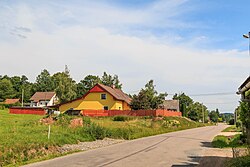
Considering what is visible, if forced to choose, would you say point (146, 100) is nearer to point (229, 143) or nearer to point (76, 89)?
point (229, 143)

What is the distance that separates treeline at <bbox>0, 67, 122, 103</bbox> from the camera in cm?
7038

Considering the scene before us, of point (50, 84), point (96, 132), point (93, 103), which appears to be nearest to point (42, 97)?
point (50, 84)

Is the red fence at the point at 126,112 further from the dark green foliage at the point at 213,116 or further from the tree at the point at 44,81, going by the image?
the dark green foliage at the point at 213,116

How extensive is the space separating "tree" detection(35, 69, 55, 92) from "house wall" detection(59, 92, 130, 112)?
55246 mm

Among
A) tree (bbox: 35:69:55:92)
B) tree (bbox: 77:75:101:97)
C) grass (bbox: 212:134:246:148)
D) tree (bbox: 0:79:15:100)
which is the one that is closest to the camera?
grass (bbox: 212:134:246:148)

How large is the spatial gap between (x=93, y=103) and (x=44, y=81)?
200 ft

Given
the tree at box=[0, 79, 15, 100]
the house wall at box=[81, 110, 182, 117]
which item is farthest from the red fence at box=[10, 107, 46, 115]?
the tree at box=[0, 79, 15, 100]

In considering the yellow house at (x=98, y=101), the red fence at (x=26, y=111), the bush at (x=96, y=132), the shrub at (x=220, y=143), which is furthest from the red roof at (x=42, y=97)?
the shrub at (x=220, y=143)

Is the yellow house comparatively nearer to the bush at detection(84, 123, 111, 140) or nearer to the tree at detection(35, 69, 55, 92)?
the bush at detection(84, 123, 111, 140)

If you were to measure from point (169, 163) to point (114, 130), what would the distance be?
48.2 feet

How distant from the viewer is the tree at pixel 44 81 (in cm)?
11311

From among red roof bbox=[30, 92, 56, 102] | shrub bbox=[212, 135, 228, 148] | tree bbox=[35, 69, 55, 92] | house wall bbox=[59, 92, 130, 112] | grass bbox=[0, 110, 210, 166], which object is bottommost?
shrub bbox=[212, 135, 228, 148]

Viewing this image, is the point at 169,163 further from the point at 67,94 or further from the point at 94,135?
the point at 67,94

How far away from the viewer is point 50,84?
114 m
